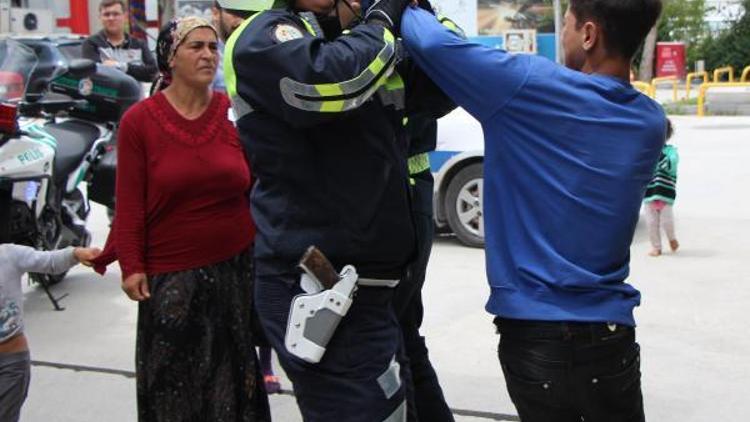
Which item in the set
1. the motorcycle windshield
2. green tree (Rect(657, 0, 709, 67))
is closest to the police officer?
the motorcycle windshield

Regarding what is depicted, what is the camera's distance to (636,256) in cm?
776

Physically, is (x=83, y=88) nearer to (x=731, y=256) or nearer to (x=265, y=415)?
(x=265, y=415)

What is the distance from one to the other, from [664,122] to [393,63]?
646mm

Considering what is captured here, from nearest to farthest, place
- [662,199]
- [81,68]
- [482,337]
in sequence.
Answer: [482,337], [81,68], [662,199]

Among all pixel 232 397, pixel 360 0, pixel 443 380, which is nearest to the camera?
pixel 360 0

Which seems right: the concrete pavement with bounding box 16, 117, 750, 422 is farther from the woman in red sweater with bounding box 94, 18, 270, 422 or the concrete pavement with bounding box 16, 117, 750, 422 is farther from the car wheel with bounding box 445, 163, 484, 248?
the woman in red sweater with bounding box 94, 18, 270, 422

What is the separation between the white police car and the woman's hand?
4.63 m

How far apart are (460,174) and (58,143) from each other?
2.97 metres

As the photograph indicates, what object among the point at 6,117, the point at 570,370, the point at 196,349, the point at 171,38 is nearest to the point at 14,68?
the point at 6,117

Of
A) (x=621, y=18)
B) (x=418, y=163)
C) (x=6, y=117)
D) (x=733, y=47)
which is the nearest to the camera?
(x=621, y=18)

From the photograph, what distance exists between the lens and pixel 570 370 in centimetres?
238

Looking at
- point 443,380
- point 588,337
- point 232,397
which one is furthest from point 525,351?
point 443,380

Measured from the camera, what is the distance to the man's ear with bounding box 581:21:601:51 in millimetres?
2393

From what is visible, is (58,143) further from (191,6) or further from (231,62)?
(191,6)
